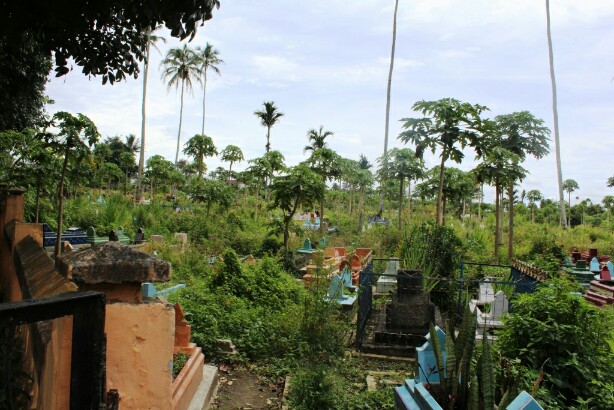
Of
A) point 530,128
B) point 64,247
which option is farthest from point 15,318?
point 530,128

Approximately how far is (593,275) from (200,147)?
2326cm

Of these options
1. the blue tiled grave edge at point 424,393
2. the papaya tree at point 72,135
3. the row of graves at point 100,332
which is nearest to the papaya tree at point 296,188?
the papaya tree at point 72,135

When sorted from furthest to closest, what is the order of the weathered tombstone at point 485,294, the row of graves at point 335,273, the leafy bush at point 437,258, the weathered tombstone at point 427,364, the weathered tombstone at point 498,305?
the leafy bush at point 437,258, the weathered tombstone at point 485,294, the row of graves at point 335,273, the weathered tombstone at point 498,305, the weathered tombstone at point 427,364

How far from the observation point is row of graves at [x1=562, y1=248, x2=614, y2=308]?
30.0 ft

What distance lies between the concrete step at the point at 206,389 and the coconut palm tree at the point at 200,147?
81.5 feet

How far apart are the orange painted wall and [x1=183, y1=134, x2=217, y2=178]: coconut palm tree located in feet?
91.0

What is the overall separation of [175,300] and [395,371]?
3164mm

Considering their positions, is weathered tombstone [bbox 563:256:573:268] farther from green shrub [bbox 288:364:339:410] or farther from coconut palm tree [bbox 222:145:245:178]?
coconut palm tree [bbox 222:145:245:178]

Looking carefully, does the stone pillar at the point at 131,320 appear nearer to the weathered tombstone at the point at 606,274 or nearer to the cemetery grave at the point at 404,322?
the cemetery grave at the point at 404,322

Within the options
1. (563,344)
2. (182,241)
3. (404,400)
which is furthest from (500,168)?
(404,400)

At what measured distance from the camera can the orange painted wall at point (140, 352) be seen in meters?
2.40

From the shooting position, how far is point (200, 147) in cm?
2978

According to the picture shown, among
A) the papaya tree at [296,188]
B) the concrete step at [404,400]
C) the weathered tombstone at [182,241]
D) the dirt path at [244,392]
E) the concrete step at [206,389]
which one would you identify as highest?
the papaya tree at [296,188]

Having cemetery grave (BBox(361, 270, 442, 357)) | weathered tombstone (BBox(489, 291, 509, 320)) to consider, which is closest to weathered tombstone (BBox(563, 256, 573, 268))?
weathered tombstone (BBox(489, 291, 509, 320))
